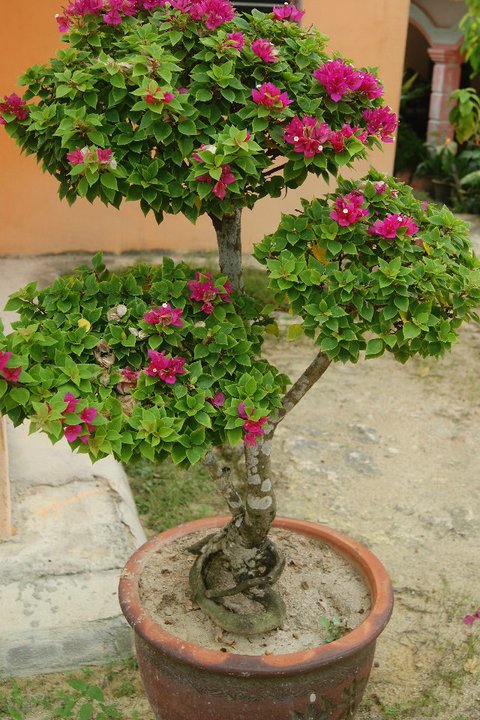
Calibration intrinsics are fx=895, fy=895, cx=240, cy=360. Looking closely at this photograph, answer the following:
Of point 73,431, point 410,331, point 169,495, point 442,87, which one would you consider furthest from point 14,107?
point 442,87

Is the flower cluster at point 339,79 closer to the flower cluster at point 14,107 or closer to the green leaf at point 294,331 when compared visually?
the green leaf at point 294,331

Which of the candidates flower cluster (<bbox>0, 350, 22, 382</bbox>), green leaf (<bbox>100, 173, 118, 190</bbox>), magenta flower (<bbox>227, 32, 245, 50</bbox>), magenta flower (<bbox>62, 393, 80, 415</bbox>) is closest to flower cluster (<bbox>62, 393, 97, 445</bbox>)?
magenta flower (<bbox>62, 393, 80, 415</bbox>)

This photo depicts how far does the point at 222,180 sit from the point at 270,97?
239 millimetres

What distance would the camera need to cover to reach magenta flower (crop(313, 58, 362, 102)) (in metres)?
2.21

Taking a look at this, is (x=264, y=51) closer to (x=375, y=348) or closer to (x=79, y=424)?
(x=375, y=348)

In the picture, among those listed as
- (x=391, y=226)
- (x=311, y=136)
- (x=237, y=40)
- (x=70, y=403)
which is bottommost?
(x=70, y=403)

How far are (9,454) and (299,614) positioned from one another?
5.55 ft

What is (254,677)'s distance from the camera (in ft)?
7.58

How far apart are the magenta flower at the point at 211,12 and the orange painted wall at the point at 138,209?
4.51m

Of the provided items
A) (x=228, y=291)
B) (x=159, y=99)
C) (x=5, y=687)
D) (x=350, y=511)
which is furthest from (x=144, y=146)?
(x=350, y=511)

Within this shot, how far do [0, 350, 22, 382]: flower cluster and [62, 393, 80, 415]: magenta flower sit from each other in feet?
0.39

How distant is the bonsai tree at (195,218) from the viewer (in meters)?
2.10

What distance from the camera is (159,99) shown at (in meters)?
2.02

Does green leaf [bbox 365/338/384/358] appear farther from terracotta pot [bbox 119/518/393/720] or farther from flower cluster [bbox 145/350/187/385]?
terracotta pot [bbox 119/518/393/720]
